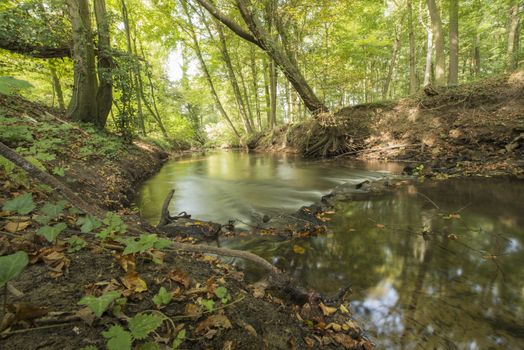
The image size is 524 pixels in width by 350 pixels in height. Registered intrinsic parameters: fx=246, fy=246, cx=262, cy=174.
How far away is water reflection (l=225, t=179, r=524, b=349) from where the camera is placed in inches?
78.3

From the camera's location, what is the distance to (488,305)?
7.21ft

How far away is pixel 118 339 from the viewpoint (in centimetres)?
101

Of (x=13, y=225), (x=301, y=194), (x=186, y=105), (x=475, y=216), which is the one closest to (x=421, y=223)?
(x=475, y=216)

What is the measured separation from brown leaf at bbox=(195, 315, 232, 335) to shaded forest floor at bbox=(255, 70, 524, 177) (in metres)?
7.44

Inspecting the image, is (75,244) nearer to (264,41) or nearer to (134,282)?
(134,282)

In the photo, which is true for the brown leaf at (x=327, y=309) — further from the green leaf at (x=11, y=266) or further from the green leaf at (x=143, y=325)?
the green leaf at (x=11, y=266)

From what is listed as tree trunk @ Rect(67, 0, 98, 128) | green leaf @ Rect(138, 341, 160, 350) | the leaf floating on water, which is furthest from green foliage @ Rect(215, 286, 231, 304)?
tree trunk @ Rect(67, 0, 98, 128)

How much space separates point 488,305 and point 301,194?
164 inches

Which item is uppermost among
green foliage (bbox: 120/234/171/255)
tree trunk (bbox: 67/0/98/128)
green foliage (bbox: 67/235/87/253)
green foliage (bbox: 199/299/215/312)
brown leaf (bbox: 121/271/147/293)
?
tree trunk (bbox: 67/0/98/128)

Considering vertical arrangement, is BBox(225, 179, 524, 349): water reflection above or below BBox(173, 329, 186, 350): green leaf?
below

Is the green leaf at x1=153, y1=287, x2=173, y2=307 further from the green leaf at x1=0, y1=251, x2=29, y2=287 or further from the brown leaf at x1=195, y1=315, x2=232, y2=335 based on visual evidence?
the green leaf at x1=0, y1=251, x2=29, y2=287

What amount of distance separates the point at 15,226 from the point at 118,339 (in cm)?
153

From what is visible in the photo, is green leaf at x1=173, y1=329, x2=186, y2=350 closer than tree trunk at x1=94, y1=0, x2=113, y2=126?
Yes

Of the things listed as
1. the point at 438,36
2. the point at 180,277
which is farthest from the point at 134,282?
the point at 438,36
